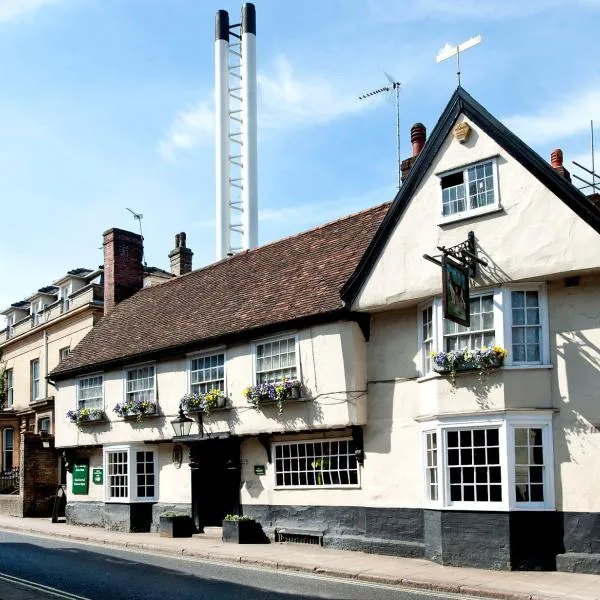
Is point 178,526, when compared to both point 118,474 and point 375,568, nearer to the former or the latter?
point 118,474

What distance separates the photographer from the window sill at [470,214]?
15172mm

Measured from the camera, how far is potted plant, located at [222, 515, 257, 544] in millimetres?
19141

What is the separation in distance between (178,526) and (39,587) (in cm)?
805

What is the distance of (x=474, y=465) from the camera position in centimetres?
1493

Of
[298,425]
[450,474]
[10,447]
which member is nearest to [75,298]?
[10,447]

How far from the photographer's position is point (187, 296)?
2506 centimetres

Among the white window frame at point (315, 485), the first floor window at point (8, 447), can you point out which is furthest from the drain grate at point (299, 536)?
the first floor window at point (8, 447)

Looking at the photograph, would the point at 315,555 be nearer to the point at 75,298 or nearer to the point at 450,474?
the point at 450,474

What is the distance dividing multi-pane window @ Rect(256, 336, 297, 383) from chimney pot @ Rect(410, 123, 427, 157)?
5.50 m

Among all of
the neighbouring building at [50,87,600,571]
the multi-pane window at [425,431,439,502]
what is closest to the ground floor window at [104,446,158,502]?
the neighbouring building at [50,87,600,571]

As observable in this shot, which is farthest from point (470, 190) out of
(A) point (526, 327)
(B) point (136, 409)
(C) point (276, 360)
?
(B) point (136, 409)

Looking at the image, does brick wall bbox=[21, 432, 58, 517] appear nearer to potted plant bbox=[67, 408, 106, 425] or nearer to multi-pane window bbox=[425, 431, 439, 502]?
potted plant bbox=[67, 408, 106, 425]

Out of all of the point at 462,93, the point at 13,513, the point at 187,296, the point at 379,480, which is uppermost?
the point at 462,93

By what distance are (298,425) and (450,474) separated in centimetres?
432
